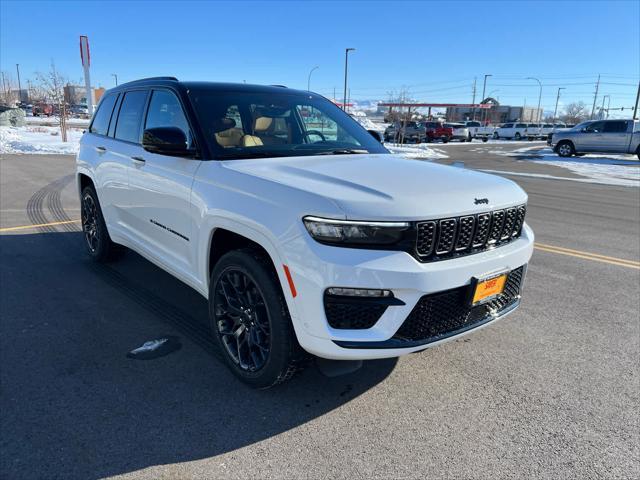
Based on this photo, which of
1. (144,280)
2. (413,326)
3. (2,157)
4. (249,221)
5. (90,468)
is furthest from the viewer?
(2,157)

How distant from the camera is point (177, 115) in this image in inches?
143

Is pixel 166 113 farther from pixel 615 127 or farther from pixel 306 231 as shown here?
pixel 615 127

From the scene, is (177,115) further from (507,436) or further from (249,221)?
(507,436)

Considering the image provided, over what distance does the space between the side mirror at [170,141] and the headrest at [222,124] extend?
257 millimetres

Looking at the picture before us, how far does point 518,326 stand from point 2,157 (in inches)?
782

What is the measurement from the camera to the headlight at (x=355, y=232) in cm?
236

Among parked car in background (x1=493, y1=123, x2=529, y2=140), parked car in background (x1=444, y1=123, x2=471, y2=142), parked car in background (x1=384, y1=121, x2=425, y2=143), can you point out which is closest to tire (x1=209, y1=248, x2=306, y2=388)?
parked car in background (x1=384, y1=121, x2=425, y2=143)

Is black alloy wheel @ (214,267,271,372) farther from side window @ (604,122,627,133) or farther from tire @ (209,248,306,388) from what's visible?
side window @ (604,122,627,133)

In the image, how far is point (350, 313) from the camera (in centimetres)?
243

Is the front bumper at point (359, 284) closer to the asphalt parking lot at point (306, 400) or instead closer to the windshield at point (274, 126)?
the asphalt parking lot at point (306, 400)

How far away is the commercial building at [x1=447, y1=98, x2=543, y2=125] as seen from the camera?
96.9m

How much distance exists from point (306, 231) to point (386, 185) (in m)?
0.57

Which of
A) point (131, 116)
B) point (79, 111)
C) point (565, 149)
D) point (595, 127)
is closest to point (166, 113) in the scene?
point (131, 116)

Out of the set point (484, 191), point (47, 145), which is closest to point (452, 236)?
point (484, 191)
